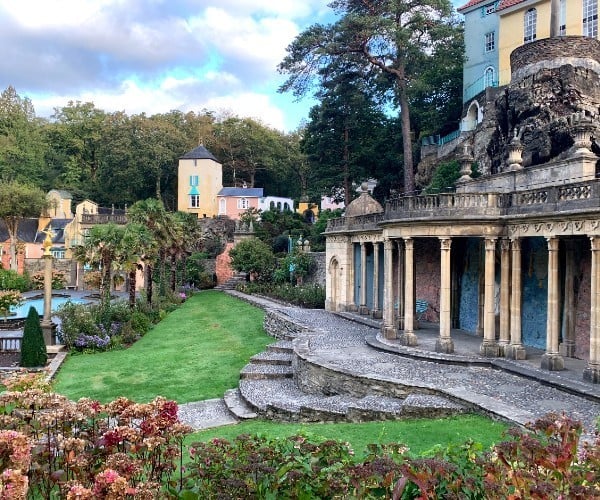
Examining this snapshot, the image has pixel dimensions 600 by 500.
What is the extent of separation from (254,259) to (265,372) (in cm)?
2377

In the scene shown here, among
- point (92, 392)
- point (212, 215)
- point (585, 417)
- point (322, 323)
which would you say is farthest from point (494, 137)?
point (212, 215)

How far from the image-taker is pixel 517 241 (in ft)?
52.4

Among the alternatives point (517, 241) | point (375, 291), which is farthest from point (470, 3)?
point (517, 241)

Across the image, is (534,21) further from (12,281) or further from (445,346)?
(12,281)

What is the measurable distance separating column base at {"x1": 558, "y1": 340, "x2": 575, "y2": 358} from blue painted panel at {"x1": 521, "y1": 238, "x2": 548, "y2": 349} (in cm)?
113

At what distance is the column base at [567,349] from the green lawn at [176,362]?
10036 mm

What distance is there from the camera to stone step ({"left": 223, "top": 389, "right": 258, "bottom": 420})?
14.0 m

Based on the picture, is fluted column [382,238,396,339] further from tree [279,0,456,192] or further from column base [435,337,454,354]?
tree [279,0,456,192]

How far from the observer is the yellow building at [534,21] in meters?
30.0

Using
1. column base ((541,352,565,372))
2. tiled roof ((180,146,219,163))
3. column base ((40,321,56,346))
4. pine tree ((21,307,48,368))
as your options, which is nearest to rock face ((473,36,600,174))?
column base ((541,352,565,372))

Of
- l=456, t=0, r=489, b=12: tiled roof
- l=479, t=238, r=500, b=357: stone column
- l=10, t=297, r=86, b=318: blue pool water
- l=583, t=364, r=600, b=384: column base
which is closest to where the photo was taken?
l=583, t=364, r=600, b=384: column base

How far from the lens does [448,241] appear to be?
16.7 m

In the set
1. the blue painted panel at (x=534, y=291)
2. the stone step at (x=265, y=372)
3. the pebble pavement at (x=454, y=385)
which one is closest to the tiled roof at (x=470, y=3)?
the blue painted panel at (x=534, y=291)

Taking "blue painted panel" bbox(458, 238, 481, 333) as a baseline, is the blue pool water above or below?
below
